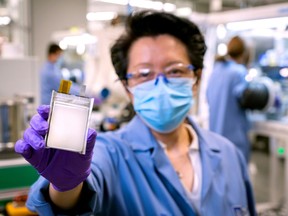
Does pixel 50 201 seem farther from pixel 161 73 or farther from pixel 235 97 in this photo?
pixel 235 97

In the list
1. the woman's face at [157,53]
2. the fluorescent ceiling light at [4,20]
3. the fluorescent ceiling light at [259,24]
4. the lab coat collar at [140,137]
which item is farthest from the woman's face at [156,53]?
the fluorescent ceiling light at [4,20]

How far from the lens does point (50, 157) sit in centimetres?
65

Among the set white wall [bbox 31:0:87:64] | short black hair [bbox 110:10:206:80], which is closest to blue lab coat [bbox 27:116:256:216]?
short black hair [bbox 110:10:206:80]

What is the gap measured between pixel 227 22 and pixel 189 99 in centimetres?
207

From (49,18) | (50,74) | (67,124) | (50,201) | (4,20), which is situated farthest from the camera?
(49,18)

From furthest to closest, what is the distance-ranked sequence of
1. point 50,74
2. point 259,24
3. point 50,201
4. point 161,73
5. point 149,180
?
point 50,74
point 259,24
point 161,73
point 149,180
point 50,201

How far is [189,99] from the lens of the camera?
1239 mm

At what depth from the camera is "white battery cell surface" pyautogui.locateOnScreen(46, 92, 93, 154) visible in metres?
0.59

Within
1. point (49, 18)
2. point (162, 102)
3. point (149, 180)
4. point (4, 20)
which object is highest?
point (49, 18)

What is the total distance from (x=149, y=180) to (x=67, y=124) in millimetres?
523

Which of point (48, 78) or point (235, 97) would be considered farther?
point (48, 78)

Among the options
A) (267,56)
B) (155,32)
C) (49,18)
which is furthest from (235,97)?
(49,18)

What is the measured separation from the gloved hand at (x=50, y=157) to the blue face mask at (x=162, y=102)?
0.51m

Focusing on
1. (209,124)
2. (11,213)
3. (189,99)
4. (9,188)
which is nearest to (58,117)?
(189,99)
